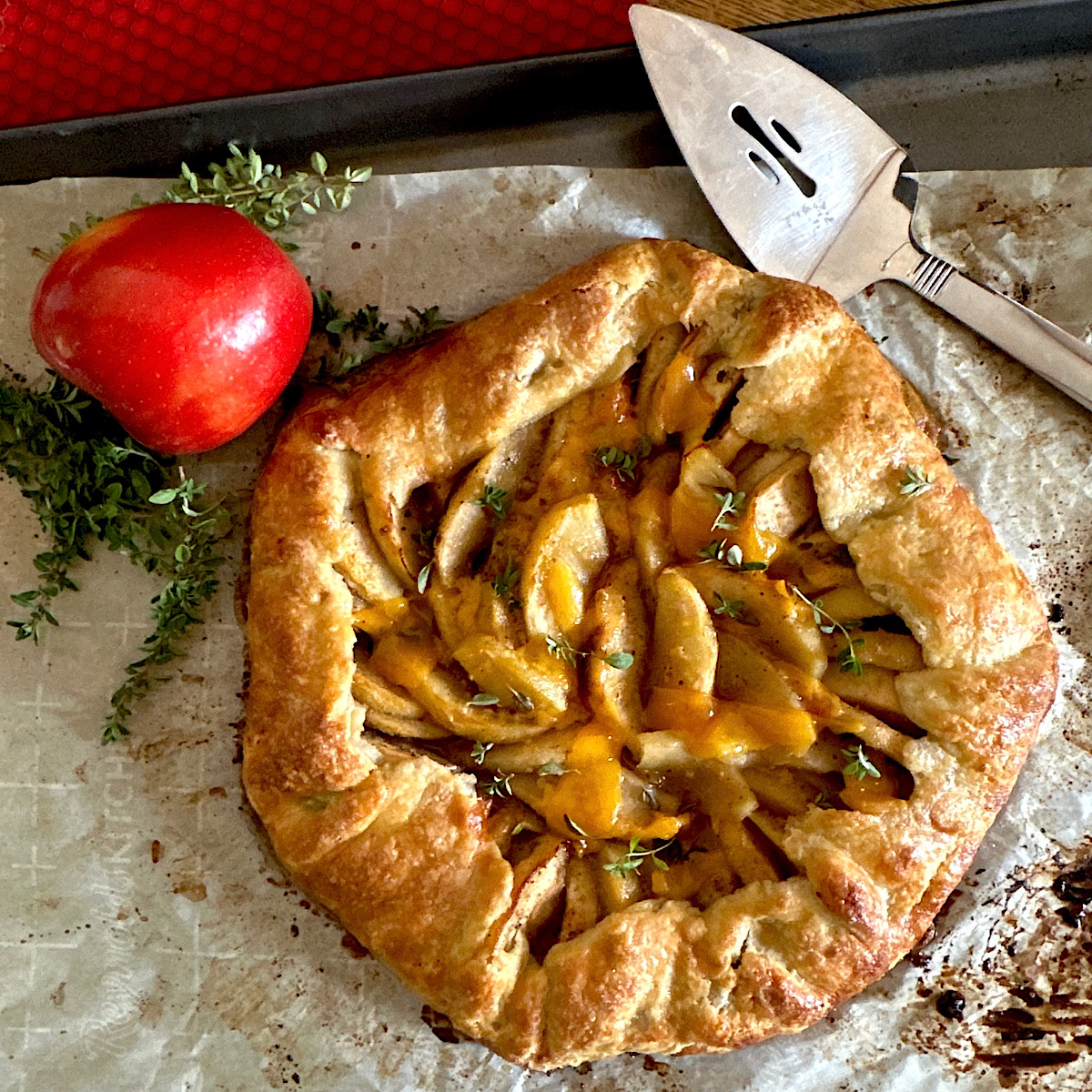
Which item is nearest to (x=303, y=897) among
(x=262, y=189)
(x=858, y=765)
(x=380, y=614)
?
(x=380, y=614)

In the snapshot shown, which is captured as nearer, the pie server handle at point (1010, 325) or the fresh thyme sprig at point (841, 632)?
the fresh thyme sprig at point (841, 632)

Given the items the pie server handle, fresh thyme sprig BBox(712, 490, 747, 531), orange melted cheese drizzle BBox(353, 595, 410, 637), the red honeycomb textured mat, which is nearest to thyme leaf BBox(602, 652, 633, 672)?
fresh thyme sprig BBox(712, 490, 747, 531)

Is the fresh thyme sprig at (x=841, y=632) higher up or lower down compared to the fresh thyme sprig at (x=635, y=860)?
higher up

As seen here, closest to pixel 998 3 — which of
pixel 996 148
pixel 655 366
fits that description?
pixel 996 148

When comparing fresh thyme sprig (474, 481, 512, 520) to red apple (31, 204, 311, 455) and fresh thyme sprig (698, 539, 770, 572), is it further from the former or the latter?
red apple (31, 204, 311, 455)

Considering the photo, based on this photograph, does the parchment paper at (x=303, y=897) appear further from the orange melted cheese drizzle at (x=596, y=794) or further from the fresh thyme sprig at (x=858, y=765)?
the orange melted cheese drizzle at (x=596, y=794)

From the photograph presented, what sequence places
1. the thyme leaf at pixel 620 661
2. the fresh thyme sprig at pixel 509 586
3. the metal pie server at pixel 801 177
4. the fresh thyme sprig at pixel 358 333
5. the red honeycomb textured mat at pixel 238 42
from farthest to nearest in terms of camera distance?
the red honeycomb textured mat at pixel 238 42 < the fresh thyme sprig at pixel 358 333 < the metal pie server at pixel 801 177 < the fresh thyme sprig at pixel 509 586 < the thyme leaf at pixel 620 661

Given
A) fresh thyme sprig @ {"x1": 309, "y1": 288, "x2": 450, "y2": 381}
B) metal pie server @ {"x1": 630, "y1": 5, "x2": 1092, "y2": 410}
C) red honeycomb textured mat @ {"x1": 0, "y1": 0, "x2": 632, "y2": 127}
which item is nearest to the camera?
metal pie server @ {"x1": 630, "y1": 5, "x2": 1092, "y2": 410}

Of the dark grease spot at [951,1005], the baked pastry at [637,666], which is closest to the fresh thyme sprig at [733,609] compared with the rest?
the baked pastry at [637,666]
